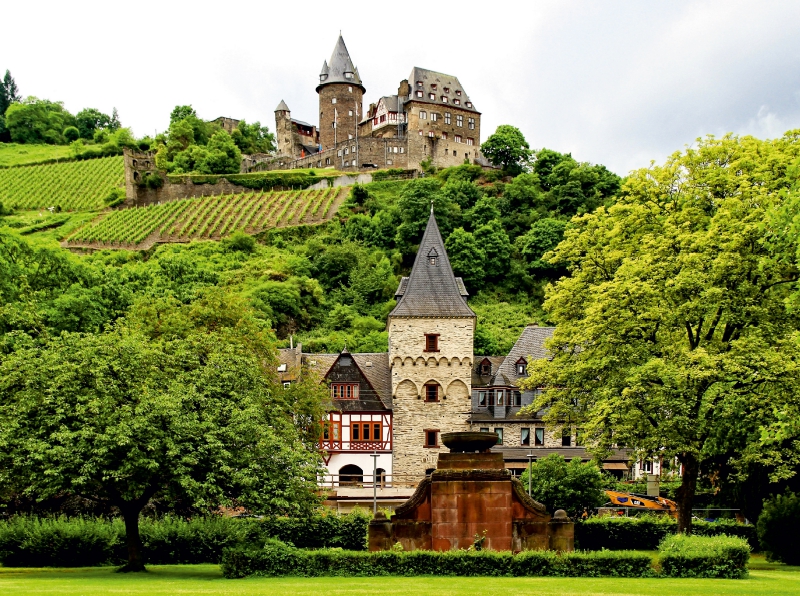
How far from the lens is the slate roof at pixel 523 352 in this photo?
192 feet

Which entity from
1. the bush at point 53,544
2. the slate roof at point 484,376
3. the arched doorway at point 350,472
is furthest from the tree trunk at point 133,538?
the slate roof at point 484,376

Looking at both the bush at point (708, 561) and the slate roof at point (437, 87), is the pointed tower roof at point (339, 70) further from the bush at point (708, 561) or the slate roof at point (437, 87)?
the bush at point (708, 561)

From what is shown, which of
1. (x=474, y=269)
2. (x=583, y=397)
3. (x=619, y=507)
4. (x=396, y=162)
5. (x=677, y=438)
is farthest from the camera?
(x=396, y=162)

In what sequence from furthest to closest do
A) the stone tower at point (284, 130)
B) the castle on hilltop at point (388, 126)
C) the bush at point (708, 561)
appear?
the stone tower at point (284, 130), the castle on hilltop at point (388, 126), the bush at point (708, 561)

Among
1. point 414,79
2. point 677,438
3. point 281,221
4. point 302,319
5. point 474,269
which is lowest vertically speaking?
point 677,438

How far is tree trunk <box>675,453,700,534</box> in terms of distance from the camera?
3020cm

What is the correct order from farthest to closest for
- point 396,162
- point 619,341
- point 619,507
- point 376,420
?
point 396,162
point 376,420
point 619,507
point 619,341

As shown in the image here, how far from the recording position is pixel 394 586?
19531 mm

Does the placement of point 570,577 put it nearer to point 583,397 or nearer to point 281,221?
point 583,397

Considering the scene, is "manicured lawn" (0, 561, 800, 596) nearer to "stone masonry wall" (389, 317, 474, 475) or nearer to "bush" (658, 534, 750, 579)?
"bush" (658, 534, 750, 579)

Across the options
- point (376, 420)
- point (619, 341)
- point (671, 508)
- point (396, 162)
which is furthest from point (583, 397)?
point (396, 162)

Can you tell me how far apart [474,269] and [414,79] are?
48.7 meters

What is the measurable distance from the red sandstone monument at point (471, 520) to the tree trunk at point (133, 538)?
6504mm

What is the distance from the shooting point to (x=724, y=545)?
878 inches
